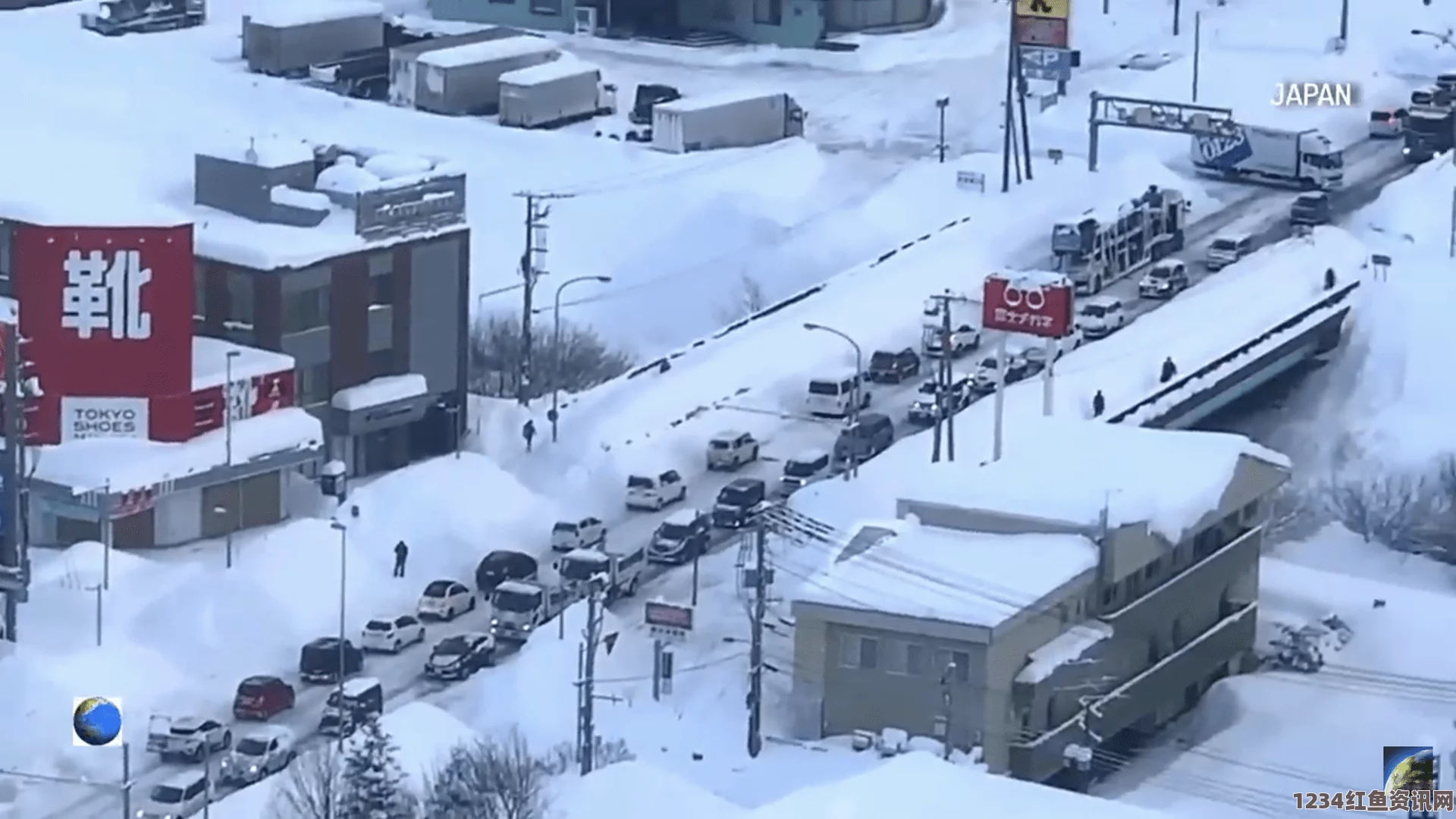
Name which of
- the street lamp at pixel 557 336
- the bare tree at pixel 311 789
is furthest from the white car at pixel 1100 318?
the bare tree at pixel 311 789

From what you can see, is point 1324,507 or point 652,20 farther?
point 652,20

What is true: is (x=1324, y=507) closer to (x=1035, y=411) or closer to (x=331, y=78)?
(x=1035, y=411)

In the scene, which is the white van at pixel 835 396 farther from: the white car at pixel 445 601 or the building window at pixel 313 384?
the white car at pixel 445 601

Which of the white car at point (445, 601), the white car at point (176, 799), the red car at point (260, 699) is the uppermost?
the white car at point (445, 601)

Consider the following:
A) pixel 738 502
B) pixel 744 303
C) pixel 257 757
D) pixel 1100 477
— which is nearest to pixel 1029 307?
pixel 738 502

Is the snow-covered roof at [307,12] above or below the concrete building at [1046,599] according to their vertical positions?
above

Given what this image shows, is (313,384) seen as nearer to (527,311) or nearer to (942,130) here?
(527,311)

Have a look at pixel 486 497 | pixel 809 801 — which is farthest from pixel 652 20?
pixel 809 801
